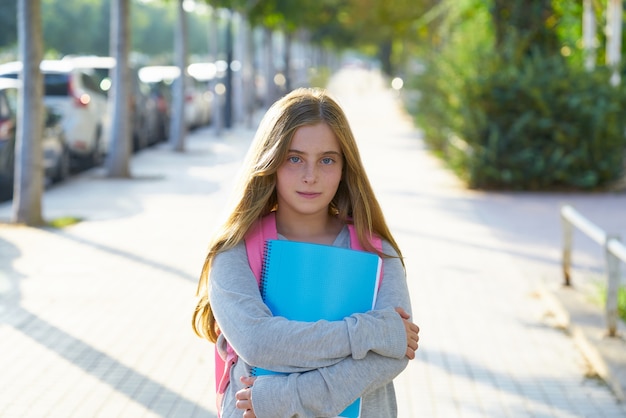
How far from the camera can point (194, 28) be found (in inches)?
3799

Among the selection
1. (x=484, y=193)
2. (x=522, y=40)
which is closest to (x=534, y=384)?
(x=484, y=193)

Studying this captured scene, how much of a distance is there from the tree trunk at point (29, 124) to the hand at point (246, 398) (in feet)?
29.3

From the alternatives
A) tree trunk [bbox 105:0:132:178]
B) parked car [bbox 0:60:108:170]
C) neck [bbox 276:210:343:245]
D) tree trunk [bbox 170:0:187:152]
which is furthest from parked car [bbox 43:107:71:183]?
neck [bbox 276:210:343:245]

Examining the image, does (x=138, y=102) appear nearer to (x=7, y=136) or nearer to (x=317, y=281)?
(x=7, y=136)

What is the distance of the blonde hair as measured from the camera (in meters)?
2.75

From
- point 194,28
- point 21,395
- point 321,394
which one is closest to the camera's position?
point 321,394

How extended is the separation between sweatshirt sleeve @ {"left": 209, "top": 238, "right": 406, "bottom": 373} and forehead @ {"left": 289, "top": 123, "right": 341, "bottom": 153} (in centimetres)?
33

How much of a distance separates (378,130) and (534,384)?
77.6 ft

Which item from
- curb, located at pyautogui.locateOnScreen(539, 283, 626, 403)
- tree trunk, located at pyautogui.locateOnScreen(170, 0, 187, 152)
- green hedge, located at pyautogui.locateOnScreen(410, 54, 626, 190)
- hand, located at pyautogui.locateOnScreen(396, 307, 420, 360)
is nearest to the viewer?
hand, located at pyautogui.locateOnScreen(396, 307, 420, 360)

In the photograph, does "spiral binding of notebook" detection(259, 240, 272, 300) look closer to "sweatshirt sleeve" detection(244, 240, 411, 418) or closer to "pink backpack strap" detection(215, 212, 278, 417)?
"pink backpack strap" detection(215, 212, 278, 417)

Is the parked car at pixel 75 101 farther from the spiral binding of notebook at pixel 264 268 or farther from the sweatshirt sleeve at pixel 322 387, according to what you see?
the sweatshirt sleeve at pixel 322 387

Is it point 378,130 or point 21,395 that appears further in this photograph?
point 378,130

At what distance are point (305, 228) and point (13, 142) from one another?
36.5 feet

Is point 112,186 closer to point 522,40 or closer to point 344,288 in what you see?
point 522,40
